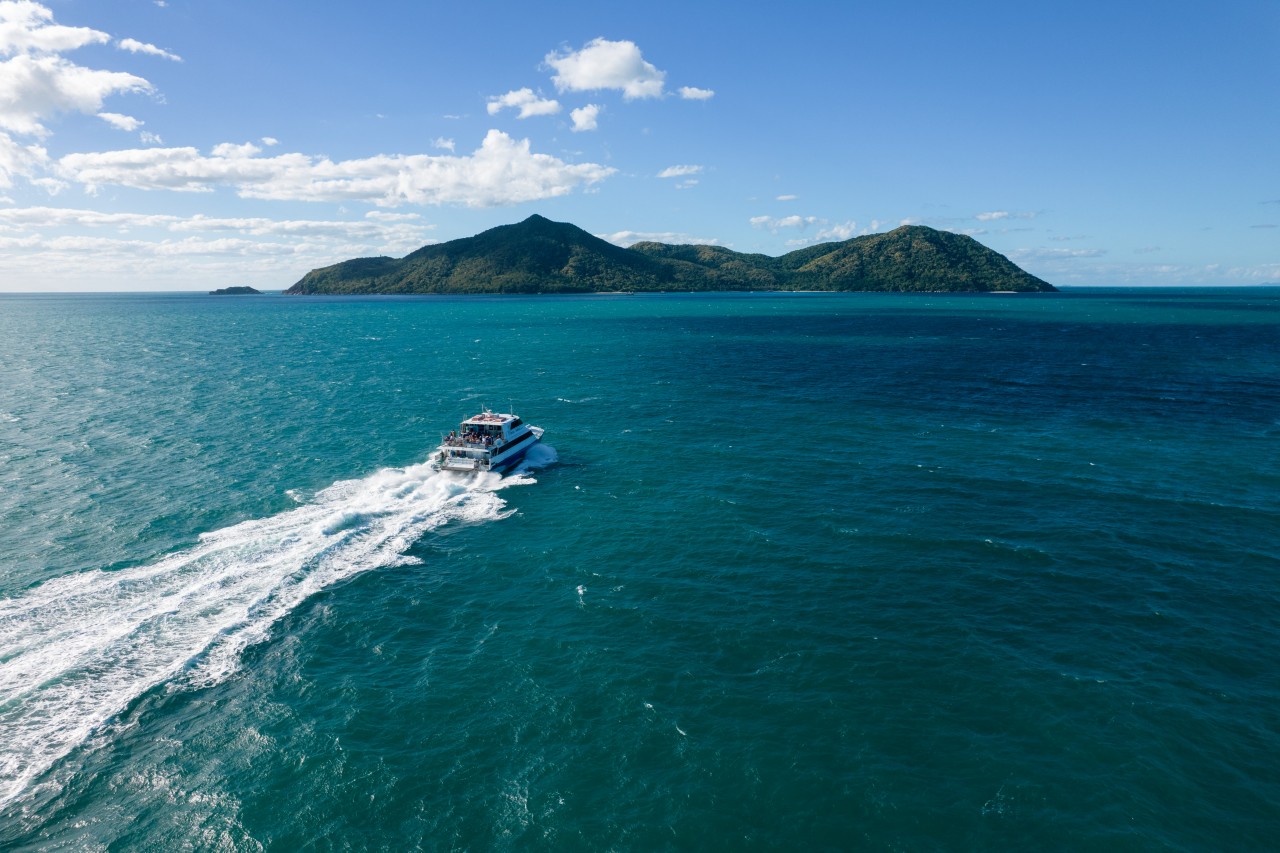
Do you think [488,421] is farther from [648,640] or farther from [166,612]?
[648,640]

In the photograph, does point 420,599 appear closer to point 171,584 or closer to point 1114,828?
point 171,584

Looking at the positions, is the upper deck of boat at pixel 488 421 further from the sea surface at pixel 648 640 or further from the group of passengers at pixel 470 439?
the sea surface at pixel 648 640

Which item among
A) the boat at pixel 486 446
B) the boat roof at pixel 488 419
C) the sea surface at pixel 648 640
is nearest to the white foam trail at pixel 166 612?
the sea surface at pixel 648 640

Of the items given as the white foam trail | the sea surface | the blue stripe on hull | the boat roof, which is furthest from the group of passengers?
the white foam trail

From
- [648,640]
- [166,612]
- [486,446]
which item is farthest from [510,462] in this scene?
[648,640]

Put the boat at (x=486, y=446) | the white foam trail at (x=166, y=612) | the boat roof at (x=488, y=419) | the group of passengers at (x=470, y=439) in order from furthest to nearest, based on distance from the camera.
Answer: the boat roof at (x=488, y=419), the group of passengers at (x=470, y=439), the boat at (x=486, y=446), the white foam trail at (x=166, y=612)
